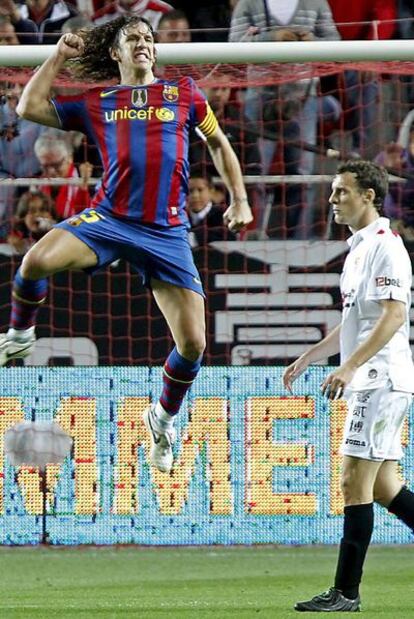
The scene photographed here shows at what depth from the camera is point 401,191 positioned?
11148mm

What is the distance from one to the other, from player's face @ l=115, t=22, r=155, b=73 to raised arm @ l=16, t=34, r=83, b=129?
0.73 feet

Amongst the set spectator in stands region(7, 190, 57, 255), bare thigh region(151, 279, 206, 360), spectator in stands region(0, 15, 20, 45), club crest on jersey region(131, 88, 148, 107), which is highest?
club crest on jersey region(131, 88, 148, 107)

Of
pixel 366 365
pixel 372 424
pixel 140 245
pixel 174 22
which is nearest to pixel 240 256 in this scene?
pixel 174 22

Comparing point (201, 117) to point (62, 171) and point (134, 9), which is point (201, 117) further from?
point (134, 9)

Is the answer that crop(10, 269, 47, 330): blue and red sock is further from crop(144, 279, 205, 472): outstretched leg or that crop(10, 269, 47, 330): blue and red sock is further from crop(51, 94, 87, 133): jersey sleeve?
crop(51, 94, 87, 133): jersey sleeve

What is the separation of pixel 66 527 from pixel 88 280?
1744 mm

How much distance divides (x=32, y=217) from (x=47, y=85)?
3417 mm

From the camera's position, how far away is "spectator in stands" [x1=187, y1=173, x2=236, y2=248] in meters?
10.7

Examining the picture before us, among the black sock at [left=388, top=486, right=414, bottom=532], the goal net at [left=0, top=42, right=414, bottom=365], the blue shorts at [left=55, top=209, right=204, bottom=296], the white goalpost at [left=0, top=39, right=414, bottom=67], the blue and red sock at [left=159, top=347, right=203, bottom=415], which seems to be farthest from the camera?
the goal net at [left=0, top=42, right=414, bottom=365]

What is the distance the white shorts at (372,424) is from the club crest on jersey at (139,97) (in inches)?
70.9

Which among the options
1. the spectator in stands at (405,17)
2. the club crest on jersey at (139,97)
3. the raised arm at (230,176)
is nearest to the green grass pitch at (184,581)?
the raised arm at (230,176)

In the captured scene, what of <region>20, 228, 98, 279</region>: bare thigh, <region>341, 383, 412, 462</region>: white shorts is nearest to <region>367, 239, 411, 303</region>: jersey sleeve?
<region>341, 383, 412, 462</region>: white shorts

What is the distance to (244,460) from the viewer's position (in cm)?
1023

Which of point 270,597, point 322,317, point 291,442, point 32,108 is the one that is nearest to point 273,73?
point 322,317
